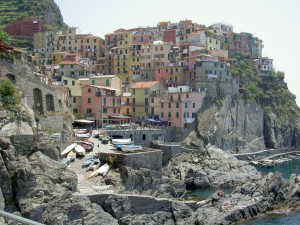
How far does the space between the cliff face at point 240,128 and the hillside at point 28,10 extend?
49.4 metres

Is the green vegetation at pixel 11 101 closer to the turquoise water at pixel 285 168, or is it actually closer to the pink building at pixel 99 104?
the pink building at pixel 99 104

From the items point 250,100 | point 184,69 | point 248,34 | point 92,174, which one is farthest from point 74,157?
point 248,34

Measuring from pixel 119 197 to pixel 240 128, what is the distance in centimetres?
5222

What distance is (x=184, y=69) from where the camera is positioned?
8269 centimetres

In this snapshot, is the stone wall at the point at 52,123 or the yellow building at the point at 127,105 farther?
the yellow building at the point at 127,105

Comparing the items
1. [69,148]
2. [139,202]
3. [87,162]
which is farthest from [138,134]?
[139,202]

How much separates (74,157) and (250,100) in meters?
48.1

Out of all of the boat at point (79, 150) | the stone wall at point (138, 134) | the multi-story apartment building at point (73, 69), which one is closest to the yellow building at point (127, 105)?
the multi-story apartment building at point (73, 69)

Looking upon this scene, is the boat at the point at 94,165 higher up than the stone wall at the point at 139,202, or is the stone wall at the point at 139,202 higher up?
the boat at the point at 94,165

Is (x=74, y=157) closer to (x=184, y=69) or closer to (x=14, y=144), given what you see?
(x=14, y=144)

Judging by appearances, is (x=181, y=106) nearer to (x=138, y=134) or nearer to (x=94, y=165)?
(x=138, y=134)

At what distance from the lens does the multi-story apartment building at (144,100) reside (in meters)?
76.8

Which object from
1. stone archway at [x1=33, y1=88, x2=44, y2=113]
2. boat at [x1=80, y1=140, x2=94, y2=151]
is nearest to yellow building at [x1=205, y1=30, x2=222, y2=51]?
stone archway at [x1=33, y1=88, x2=44, y2=113]

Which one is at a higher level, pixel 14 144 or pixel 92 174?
pixel 14 144
